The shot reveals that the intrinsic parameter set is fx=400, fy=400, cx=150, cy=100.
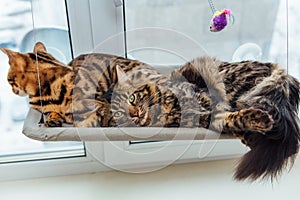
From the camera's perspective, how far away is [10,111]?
4.32 ft

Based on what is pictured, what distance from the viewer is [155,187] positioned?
1.32 meters

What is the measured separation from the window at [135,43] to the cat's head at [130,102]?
22cm

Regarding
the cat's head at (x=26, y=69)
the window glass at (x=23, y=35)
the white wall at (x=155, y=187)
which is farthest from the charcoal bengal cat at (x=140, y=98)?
the white wall at (x=155, y=187)

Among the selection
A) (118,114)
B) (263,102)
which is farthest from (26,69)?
(263,102)

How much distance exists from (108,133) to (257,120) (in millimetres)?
328

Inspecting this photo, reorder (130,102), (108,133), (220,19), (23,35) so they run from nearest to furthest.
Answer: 1. (108,133)
2. (130,102)
3. (220,19)
4. (23,35)

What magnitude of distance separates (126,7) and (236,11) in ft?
1.12

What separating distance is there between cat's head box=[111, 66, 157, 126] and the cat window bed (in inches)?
2.6

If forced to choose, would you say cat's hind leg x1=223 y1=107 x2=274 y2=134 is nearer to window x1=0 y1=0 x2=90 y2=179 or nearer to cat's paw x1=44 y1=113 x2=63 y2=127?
cat's paw x1=44 y1=113 x2=63 y2=127

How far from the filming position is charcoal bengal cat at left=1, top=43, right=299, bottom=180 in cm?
95

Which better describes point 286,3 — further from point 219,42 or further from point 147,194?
point 147,194

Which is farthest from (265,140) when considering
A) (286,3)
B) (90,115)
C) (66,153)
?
(66,153)

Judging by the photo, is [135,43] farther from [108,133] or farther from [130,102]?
[108,133]

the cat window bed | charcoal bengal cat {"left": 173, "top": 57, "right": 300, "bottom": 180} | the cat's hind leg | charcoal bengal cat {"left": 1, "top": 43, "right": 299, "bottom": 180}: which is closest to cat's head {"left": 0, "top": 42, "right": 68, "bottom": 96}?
charcoal bengal cat {"left": 1, "top": 43, "right": 299, "bottom": 180}
